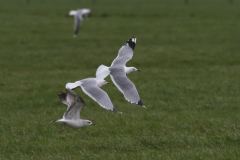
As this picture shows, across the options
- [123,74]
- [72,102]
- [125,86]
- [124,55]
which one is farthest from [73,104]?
[124,55]

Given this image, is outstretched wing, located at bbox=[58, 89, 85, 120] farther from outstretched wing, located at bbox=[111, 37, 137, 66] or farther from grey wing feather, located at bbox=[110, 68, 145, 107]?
outstretched wing, located at bbox=[111, 37, 137, 66]

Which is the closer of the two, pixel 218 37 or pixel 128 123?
pixel 128 123

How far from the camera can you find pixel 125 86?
8.34 m

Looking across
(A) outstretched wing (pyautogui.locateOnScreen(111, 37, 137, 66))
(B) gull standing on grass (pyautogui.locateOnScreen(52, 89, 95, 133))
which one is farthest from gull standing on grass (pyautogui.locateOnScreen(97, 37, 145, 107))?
(B) gull standing on grass (pyautogui.locateOnScreen(52, 89, 95, 133))

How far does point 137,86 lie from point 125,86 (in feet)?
18.5

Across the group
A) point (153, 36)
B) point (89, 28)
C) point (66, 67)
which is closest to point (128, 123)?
point (66, 67)

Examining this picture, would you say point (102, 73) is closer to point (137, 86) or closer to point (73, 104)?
point (73, 104)

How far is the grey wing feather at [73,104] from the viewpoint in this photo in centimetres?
746

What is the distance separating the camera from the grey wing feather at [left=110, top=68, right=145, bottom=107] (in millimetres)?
8008

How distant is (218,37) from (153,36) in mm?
3903

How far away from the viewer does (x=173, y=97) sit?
12.3 m

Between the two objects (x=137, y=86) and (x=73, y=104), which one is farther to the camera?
(x=137, y=86)

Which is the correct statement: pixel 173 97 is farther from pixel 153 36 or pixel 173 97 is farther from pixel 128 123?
pixel 153 36

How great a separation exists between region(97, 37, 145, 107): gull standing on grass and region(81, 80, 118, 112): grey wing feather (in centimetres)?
59
